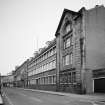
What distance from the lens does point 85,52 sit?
2684 cm

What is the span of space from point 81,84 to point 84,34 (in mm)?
8117

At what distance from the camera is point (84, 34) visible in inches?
1066

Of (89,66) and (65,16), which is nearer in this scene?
(89,66)

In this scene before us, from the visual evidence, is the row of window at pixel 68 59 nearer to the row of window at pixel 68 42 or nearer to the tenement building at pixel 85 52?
the tenement building at pixel 85 52

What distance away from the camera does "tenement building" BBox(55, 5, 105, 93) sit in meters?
26.4

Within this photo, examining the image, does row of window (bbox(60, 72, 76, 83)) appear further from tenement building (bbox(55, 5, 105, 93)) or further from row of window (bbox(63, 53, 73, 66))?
row of window (bbox(63, 53, 73, 66))

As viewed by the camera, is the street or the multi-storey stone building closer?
the street

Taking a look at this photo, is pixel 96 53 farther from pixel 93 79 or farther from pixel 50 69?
pixel 50 69

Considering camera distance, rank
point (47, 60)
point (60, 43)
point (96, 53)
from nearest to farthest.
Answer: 1. point (96, 53)
2. point (60, 43)
3. point (47, 60)

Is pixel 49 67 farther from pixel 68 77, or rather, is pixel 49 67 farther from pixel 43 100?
pixel 43 100

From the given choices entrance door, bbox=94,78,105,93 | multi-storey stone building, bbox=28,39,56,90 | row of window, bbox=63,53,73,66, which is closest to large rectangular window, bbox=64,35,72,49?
row of window, bbox=63,53,73,66

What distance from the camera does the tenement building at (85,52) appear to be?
26406 millimetres

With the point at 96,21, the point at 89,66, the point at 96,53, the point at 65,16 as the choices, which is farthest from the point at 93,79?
the point at 65,16

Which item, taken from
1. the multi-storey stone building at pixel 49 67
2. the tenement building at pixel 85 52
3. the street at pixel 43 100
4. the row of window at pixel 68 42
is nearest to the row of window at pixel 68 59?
the tenement building at pixel 85 52
